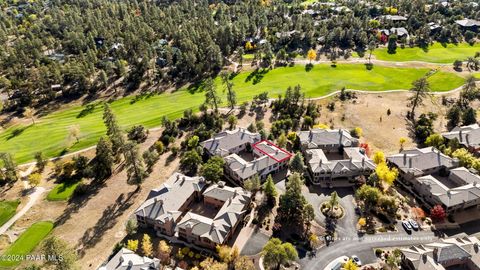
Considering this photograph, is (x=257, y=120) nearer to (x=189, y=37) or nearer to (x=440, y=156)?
(x=440, y=156)

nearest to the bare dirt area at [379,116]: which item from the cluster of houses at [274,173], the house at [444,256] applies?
the cluster of houses at [274,173]

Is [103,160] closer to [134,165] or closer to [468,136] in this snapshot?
[134,165]

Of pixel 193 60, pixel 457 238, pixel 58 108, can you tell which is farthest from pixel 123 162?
pixel 457 238

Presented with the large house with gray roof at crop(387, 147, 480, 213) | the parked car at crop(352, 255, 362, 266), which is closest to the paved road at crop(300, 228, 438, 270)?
the parked car at crop(352, 255, 362, 266)

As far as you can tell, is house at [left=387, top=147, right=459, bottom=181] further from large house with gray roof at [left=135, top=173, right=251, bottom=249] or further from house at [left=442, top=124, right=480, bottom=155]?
large house with gray roof at [left=135, top=173, right=251, bottom=249]

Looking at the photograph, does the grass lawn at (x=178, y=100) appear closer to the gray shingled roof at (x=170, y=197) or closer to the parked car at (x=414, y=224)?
the gray shingled roof at (x=170, y=197)

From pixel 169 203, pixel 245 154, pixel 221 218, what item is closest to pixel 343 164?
pixel 245 154

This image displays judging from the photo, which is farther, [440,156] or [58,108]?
[58,108]
